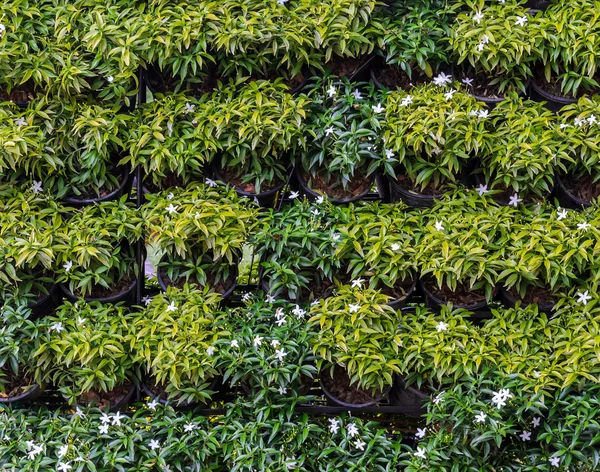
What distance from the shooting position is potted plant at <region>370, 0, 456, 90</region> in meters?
3.02

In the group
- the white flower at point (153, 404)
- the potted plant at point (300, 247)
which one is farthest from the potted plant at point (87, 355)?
the potted plant at point (300, 247)

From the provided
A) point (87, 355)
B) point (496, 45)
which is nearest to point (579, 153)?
point (496, 45)

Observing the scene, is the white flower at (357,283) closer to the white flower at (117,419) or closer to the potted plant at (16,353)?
the white flower at (117,419)

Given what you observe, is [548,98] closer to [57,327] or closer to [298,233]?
[298,233]

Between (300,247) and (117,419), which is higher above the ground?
(300,247)

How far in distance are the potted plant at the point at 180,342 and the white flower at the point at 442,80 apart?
1.25 m

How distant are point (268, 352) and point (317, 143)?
34.0 inches

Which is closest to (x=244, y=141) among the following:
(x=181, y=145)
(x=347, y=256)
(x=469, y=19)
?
(x=181, y=145)

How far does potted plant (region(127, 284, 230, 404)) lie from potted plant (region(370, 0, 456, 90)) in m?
1.20

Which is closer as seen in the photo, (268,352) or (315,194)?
(268,352)

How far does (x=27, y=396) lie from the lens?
9.80ft

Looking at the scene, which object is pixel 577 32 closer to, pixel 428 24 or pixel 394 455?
pixel 428 24

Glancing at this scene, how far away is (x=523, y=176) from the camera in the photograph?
9.62 feet

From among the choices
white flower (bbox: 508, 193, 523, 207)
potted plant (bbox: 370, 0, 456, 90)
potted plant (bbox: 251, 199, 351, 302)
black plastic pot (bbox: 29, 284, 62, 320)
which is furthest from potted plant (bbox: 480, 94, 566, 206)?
black plastic pot (bbox: 29, 284, 62, 320)
